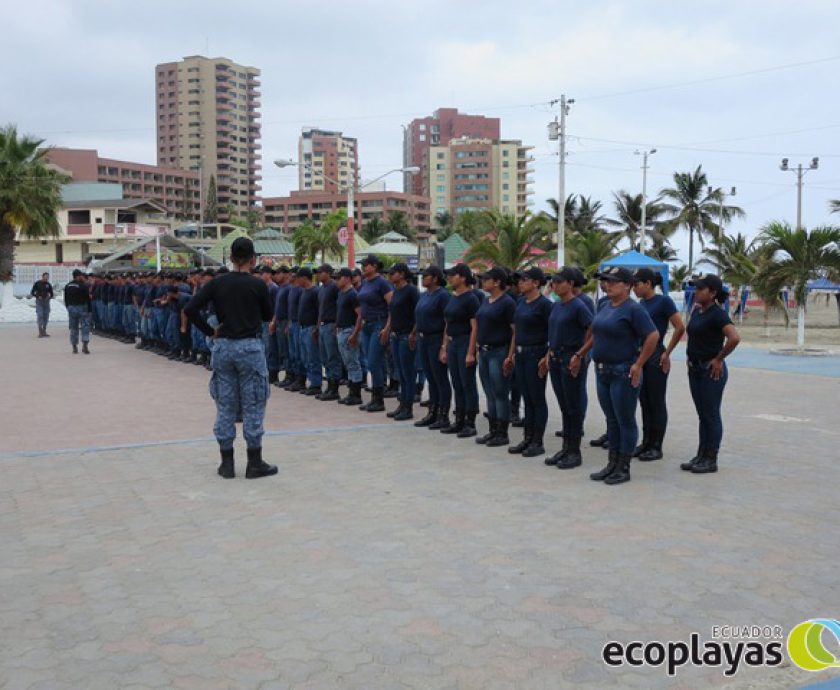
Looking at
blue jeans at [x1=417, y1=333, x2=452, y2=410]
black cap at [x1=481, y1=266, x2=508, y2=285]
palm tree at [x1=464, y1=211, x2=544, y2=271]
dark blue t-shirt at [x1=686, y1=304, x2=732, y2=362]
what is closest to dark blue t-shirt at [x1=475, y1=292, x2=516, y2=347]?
black cap at [x1=481, y1=266, x2=508, y2=285]

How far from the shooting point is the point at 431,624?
4.07m

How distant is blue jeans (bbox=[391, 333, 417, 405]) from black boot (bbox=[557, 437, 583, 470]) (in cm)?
293

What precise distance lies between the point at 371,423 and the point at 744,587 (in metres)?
5.76

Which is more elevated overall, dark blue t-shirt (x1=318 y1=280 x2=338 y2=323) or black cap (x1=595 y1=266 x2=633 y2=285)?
black cap (x1=595 y1=266 x2=633 y2=285)

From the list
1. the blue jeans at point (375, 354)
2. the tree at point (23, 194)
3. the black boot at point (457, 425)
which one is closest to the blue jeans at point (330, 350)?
the blue jeans at point (375, 354)

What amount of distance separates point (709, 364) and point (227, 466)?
14.2 ft

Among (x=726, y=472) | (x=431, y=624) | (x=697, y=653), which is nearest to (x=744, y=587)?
(x=697, y=653)

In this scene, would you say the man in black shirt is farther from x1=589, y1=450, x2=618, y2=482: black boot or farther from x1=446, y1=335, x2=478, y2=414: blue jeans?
x1=589, y1=450, x2=618, y2=482: black boot

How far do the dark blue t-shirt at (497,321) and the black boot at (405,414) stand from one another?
1.99m

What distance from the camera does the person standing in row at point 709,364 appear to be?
7230mm

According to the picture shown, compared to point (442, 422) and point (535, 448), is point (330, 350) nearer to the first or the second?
point (442, 422)

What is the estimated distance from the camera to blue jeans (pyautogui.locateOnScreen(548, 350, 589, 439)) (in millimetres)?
7547

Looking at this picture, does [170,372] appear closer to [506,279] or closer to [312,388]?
[312,388]

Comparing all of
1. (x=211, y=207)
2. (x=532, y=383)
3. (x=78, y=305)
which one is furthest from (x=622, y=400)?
(x=211, y=207)
